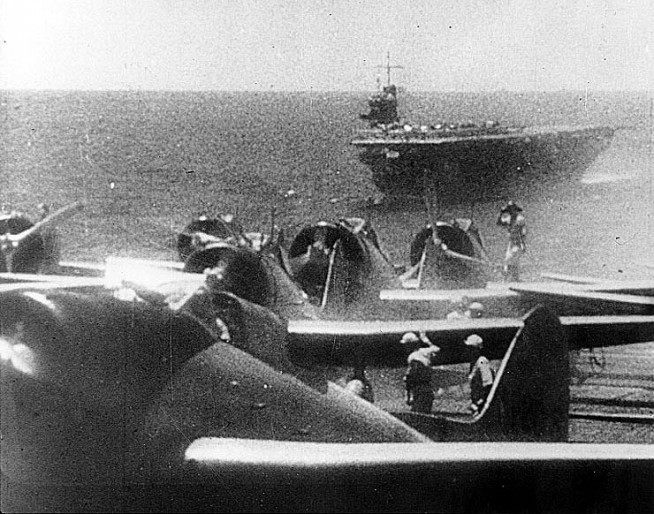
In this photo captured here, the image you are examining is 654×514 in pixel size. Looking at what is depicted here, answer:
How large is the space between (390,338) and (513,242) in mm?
12367

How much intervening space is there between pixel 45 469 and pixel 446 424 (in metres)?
3.55

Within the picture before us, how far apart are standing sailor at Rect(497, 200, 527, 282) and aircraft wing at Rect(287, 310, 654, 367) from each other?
34.3 ft

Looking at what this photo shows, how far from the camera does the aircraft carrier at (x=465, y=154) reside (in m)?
60.2

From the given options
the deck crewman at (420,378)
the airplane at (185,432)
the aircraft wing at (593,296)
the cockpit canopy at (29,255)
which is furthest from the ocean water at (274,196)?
the airplane at (185,432)

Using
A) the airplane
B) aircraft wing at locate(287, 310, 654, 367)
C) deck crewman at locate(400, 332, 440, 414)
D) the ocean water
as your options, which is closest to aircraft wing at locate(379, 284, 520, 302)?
aircraft wing at locate(287, 310, 654, 367)

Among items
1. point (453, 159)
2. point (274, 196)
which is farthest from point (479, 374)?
point (453, 159)

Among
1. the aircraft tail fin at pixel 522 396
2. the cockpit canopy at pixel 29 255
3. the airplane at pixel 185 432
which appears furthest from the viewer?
the cockpit canopy at pixel 29 255

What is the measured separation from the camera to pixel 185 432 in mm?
4461

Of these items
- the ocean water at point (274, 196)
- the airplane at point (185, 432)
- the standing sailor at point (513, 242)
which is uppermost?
the airplane at point (185, 432)

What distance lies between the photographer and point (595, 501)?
13.4 feet

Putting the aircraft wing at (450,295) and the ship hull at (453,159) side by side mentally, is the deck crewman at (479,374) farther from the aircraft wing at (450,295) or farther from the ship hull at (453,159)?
the ship hull at (453,159)

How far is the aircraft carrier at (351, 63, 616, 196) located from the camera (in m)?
60.2

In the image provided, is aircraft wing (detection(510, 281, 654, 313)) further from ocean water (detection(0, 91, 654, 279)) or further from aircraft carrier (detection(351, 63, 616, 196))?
aircraft carrier (detection(351, 63, 616, 196))

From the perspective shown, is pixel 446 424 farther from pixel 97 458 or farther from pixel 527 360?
pixel 97 458
